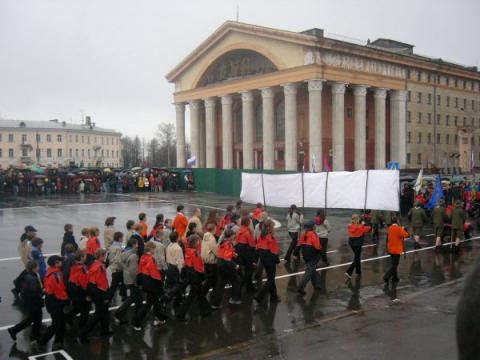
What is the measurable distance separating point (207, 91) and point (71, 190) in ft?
73.9

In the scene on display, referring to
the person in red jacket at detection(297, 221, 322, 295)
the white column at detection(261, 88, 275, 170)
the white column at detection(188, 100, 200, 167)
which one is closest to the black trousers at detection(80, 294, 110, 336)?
the person in red jacket at detection(297, 221, 322, 295)

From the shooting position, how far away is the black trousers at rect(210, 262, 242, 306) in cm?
1086

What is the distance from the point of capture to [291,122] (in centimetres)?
4872

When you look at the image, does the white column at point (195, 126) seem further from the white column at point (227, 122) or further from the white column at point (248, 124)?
the white column at point (248, 124)

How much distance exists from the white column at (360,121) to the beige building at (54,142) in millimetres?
68436

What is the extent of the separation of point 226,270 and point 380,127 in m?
47.4

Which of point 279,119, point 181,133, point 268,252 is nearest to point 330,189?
point 268,252

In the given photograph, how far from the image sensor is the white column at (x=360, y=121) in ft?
168

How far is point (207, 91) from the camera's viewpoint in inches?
2306

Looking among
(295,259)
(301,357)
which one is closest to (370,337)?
(301,357)

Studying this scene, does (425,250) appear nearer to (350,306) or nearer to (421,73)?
(350,306)

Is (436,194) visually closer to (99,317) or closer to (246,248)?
(246,248)

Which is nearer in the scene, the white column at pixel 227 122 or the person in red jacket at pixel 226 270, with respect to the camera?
the person in red jacket at pixel 226 270

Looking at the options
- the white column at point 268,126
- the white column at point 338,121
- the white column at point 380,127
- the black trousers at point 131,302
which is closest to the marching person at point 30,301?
the black trousers at point 131,302
